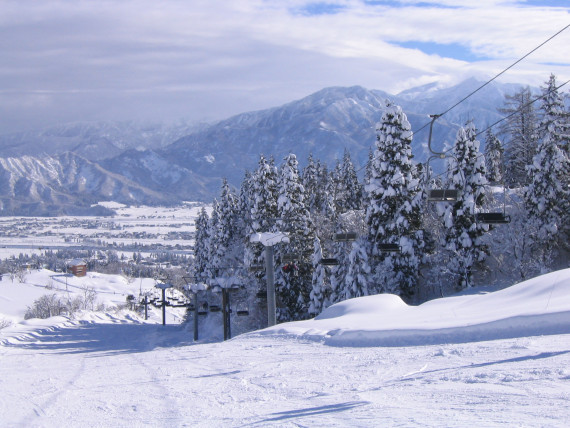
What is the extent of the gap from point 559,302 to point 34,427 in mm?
12442

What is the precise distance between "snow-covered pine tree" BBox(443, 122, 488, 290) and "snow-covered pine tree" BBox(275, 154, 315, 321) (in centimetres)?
1074

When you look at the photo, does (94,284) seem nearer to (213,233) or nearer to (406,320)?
(213,233)

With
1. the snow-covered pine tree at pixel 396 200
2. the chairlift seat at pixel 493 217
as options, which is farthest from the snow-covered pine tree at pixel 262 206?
the chairlift seat at pixel 493 217

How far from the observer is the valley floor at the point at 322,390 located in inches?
298

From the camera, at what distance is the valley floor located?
756cm

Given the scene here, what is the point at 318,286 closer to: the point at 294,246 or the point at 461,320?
the point at 294,246

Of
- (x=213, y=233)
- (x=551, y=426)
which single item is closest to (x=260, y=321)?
(x=213, y=233)

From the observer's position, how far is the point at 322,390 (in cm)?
980

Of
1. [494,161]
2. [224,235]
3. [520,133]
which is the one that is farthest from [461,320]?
[494,161]

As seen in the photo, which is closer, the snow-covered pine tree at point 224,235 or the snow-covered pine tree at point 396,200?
the snow-covered pine tree at point 396,200

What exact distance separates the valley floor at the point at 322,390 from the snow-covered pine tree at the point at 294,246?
26522 mm

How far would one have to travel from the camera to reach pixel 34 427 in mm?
9102

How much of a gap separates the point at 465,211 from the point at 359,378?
27849 millimetres

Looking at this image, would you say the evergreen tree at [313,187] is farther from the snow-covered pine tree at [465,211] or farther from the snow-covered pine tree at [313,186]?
the snow-covered pine tree at [465,211]
